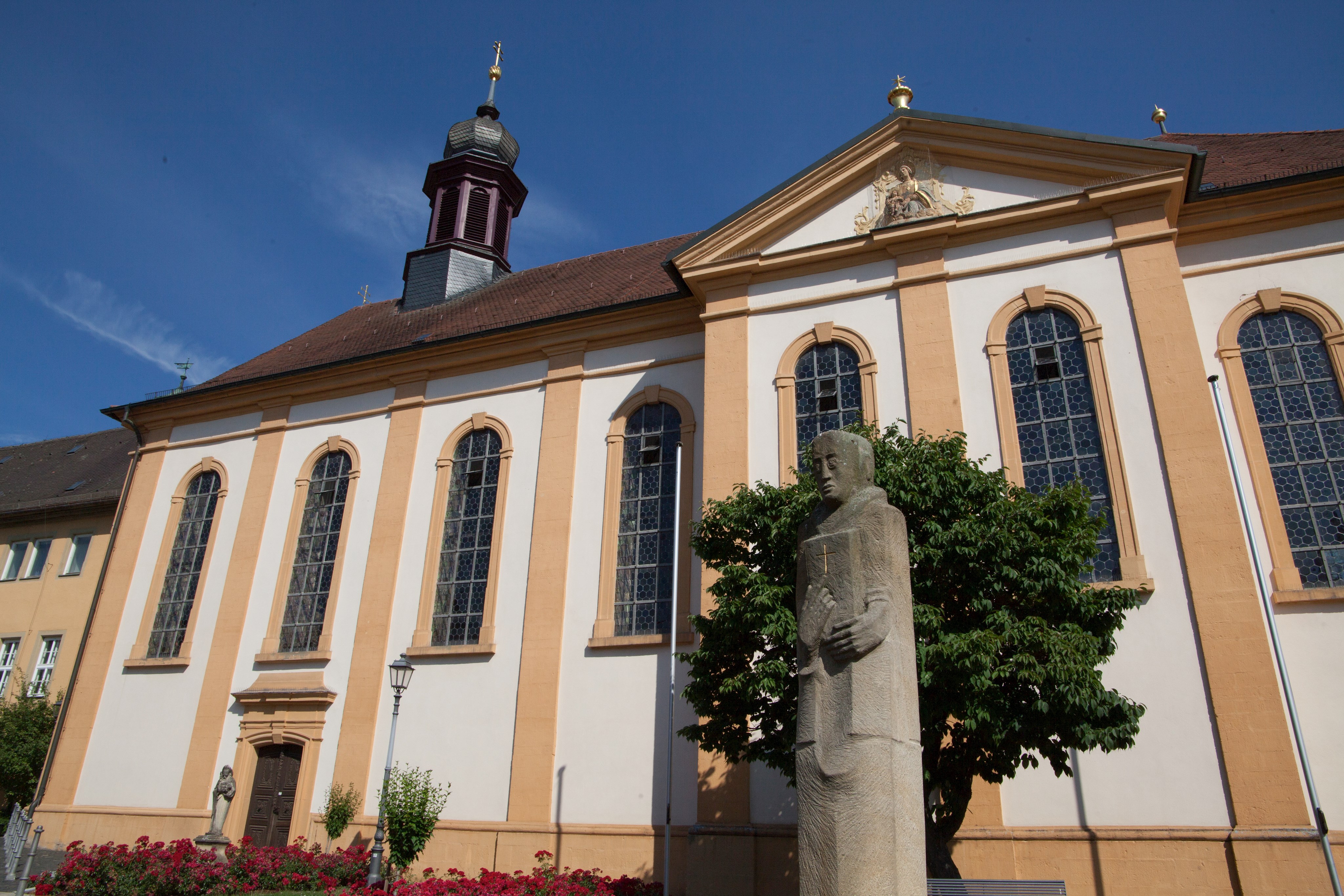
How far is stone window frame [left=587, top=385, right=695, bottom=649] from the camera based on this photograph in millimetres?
14961

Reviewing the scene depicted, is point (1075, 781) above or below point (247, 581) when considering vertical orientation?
below

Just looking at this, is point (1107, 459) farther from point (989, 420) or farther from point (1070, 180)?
point (1070, 180)

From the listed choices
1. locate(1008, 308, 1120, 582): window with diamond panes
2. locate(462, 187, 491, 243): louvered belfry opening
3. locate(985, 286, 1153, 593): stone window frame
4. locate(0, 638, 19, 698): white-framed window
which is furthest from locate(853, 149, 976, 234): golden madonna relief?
locate(0, 638, 19, 698): white-framed window

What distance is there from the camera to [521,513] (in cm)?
1717

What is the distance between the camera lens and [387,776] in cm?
1402

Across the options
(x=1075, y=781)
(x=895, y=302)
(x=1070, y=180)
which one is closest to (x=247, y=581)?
(x=895, y=302)

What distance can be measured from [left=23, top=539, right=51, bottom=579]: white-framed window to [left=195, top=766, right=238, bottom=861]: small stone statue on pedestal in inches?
481

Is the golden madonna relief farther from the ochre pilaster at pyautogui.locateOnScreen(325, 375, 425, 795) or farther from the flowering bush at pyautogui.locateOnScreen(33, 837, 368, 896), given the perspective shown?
the flowering bush at pyautogui.locateOnScreen(33, 837, 368, 896)

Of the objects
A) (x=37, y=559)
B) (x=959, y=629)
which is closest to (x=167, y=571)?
(x=37, y=559)

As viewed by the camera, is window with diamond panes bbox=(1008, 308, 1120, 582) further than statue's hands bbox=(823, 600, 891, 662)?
Yes

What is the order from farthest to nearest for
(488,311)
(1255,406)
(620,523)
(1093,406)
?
(488,311) < (620,523) < (1093,406) < (1255,406)

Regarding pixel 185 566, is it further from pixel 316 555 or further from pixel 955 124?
pixel 955 124

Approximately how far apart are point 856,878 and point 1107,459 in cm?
992

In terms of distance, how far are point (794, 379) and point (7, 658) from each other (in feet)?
69.6
